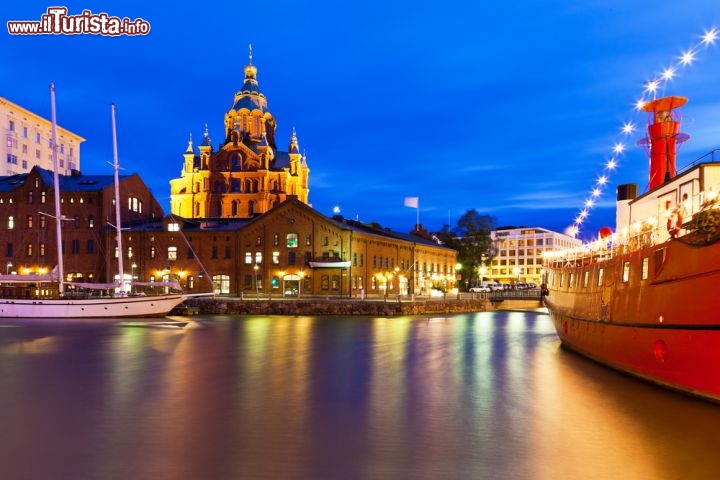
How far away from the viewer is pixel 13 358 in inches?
1256

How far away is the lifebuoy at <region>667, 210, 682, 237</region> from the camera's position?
65.6ft

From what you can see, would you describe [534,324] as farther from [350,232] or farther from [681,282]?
[681,282]

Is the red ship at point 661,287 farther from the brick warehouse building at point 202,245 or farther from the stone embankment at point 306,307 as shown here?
the brick warehouse building at point 202,245

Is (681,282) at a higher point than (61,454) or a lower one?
higher

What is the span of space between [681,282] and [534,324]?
41.5 metres

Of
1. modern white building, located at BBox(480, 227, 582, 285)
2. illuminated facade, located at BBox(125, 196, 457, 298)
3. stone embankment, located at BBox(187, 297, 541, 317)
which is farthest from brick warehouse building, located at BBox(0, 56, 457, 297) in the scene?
modern white building, located at BBox(480, 227, 582, 285)

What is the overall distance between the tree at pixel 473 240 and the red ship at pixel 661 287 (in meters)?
74.4

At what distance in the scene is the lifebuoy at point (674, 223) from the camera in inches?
787

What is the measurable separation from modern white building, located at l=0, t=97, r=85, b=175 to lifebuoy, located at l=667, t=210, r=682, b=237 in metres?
105

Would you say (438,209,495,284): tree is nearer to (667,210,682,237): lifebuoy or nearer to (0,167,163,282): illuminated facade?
(0,167,163,282): illuminated facade

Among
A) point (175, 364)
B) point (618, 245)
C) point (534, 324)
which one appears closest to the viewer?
point (618, 245)

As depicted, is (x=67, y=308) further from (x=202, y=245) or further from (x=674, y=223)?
(x=674, y=223)

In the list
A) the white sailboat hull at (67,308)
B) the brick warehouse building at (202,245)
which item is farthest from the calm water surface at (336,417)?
the brick warehouse building at (202,245)

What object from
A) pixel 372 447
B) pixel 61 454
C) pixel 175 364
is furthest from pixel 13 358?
pixel 372 447
